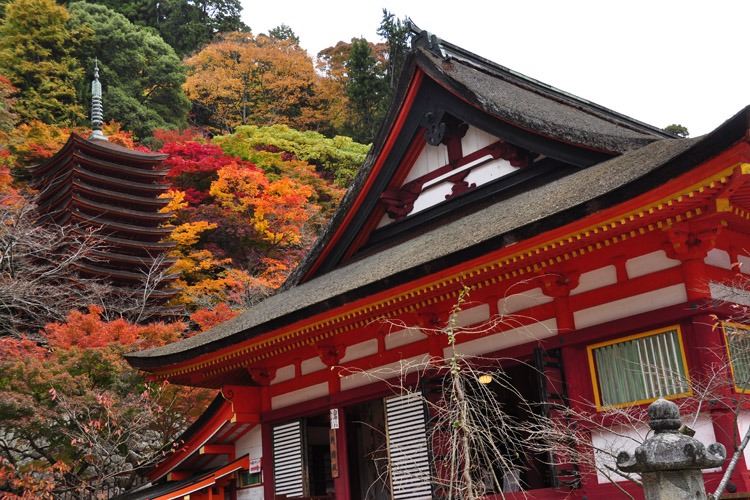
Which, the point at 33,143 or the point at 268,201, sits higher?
the point at 33,143

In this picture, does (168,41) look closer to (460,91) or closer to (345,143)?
(345,143)

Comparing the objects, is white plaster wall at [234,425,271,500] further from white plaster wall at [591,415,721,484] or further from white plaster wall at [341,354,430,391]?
white plaster wall at [591,415,721,484]

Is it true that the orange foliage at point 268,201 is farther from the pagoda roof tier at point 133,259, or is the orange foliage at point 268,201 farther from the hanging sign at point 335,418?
the hanging sign at point 335,418

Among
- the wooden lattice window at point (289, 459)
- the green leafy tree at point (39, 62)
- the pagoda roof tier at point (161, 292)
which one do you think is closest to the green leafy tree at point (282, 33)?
the green leafy tree at point (39, 62)

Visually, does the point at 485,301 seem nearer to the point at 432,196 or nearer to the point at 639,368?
the point at 639,368

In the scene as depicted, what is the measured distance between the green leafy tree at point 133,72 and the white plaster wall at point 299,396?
29.7 meters

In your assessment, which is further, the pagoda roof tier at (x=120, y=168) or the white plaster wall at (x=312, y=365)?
the pagoda roof tier at (x=120, y=168)

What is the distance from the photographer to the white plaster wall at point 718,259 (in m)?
6.73

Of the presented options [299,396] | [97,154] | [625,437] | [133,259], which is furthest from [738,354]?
[97,154]

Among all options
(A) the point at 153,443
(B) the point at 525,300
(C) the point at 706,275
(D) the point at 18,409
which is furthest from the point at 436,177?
(A) the point at 153,443

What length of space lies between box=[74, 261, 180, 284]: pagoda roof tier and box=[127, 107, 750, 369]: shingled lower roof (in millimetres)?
13795

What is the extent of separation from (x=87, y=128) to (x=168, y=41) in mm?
16858

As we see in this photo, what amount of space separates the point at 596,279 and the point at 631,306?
19.4 inches

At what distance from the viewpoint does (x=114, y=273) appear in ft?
80.9
